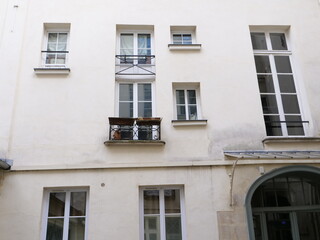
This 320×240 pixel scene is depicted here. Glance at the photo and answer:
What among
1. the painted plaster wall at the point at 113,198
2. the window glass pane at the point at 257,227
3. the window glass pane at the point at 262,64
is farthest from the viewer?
the window glass pane at the point at 262,64

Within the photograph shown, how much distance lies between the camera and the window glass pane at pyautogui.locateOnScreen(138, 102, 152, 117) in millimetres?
7533

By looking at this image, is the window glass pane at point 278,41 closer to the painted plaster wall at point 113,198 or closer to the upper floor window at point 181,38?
the upper floor window at point 181,38

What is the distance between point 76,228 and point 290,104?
590 centimetres

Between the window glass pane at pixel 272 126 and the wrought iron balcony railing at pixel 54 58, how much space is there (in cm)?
526

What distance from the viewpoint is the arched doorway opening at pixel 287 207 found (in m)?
7.12

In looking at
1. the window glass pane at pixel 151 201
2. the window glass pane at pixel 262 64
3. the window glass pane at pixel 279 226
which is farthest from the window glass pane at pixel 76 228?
the window glass pane at pixel 262 64

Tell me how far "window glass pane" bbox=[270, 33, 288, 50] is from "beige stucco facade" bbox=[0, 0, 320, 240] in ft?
0.61

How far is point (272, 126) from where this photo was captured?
7605 millimetres

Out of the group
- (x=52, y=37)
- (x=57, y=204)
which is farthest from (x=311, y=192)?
(x=52, y=37)

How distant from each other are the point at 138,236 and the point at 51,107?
138 inches

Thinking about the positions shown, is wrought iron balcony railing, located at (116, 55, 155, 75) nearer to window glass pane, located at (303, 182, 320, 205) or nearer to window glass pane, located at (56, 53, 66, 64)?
window glass pane, located at (56, 53, 66, 64)

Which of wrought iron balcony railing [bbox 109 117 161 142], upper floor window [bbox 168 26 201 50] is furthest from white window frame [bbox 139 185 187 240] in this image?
upper floor window [bbox 168 26 201 50]

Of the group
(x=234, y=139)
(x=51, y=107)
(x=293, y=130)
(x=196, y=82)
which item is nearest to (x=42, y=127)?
(x=51, y=107)

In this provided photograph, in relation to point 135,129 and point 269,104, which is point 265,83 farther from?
point 135,129
